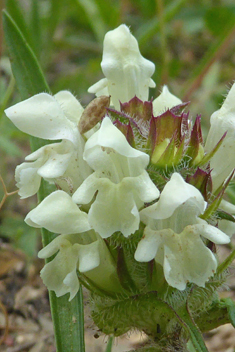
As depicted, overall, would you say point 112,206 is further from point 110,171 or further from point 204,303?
point 204,303

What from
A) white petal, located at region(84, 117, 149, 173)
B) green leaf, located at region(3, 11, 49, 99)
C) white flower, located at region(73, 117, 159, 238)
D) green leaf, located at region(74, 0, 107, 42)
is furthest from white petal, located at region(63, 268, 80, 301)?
green leaf, located at region(74, 0, 107, 42)

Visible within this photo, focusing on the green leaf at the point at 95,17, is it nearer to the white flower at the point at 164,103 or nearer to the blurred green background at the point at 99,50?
the blurred green background at the point at 99,50

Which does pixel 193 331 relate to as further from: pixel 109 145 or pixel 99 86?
pixel 99 86

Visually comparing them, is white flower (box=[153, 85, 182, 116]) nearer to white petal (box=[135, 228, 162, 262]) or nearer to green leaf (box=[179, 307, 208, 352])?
white petal (box=[135, 228, 162, 262])

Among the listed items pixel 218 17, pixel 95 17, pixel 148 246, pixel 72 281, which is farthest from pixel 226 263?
pixel 218 17

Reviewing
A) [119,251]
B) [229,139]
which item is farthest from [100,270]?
[229,139]

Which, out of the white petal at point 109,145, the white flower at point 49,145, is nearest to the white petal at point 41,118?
the white flower at point 49,145
